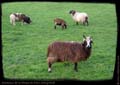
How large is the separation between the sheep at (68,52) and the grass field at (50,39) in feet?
0.07

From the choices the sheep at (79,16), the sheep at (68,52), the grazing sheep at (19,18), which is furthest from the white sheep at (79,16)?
the grazing sheep at (19,18)

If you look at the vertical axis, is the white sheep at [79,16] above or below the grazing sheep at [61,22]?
above

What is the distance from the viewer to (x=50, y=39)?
3.68m

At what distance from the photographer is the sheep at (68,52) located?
3.68 metres

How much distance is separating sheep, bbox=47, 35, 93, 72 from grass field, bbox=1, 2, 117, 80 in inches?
0.8

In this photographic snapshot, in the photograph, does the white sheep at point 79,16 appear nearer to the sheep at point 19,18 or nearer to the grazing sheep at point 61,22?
the grazing sheep at point 61,22

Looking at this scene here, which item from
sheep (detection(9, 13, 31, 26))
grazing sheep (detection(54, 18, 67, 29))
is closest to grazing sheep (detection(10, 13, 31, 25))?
sheep (detection(9, 13, 31, 26))

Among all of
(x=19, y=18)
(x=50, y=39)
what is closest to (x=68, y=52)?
(x=50, y=39)

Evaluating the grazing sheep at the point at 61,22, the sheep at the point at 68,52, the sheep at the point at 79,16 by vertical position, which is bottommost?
the sheep at the point at 68,52

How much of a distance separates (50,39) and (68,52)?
11 centimetres

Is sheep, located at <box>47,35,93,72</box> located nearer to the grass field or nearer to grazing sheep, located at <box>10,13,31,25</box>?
the grass field

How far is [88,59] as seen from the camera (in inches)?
146

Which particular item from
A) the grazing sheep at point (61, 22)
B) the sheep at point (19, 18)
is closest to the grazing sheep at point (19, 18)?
the sheep at point (19, 18)

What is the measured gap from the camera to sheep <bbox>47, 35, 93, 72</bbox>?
145 inches
